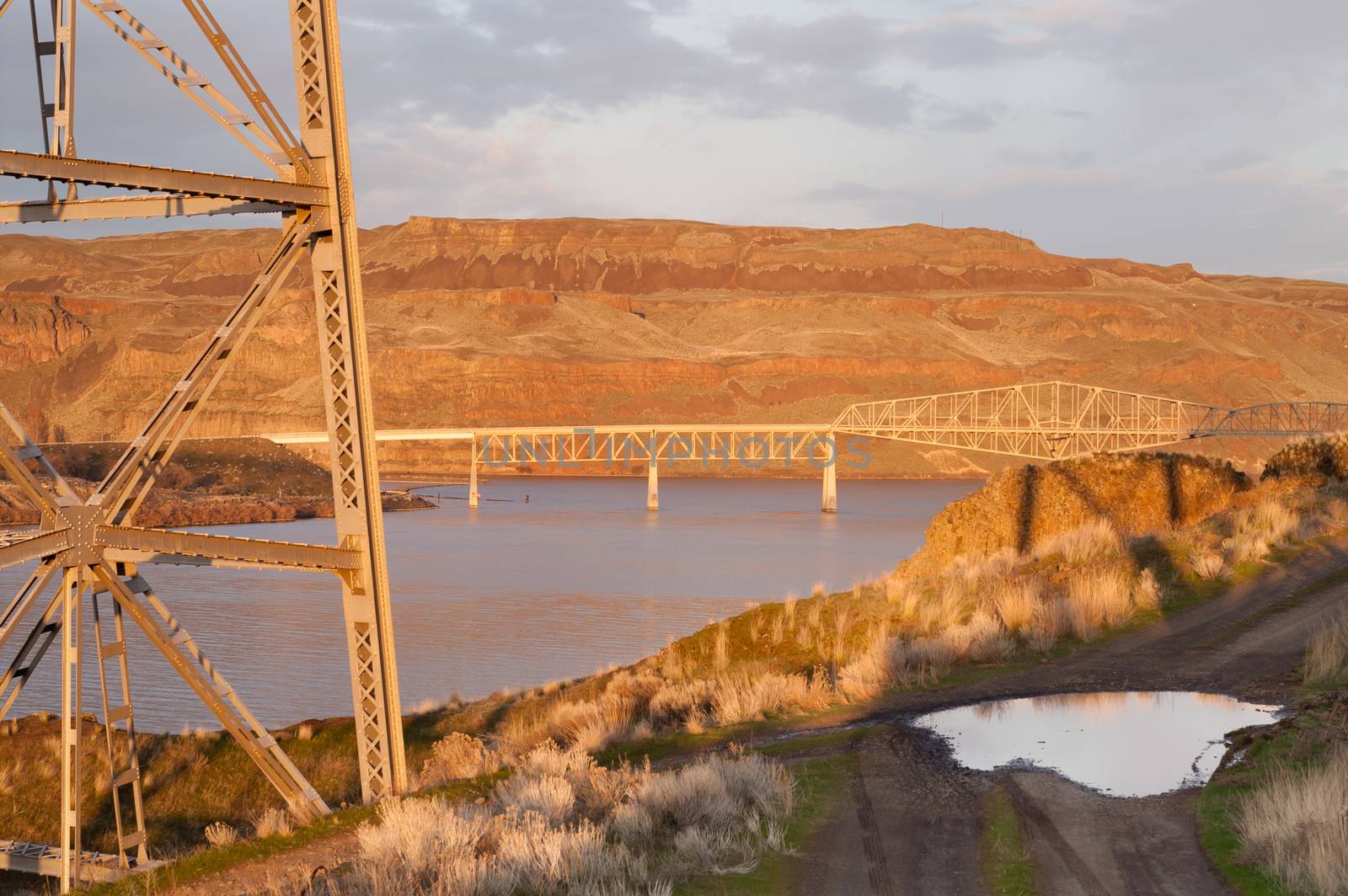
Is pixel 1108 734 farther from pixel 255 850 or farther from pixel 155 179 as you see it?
pixel 155 179

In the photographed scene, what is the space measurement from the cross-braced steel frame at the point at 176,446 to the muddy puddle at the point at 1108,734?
4.97 meters

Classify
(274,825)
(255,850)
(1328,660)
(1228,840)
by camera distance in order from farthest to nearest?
(1328,660) → (274,825) → (255,850) → (1228,840)

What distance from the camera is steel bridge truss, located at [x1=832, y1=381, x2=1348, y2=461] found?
114m

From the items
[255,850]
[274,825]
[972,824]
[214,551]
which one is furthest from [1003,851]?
[214,551]

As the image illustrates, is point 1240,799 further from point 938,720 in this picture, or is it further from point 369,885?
point 369,885

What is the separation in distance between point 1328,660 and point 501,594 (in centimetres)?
3907

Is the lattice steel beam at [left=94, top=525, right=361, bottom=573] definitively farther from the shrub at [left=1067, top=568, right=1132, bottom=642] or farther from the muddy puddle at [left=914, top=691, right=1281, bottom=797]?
the shrub at [left=1067, top=568, right=1132, bottom=642]

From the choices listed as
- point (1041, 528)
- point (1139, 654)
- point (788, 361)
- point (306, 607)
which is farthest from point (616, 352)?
point (1139, 654)

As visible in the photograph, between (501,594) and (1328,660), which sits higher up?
(1328,660)

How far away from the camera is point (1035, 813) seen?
880 cm

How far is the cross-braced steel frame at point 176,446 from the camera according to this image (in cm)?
942

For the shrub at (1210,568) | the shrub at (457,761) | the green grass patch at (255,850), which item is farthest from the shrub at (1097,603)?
the green grass patch at (255,850)

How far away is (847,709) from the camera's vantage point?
41.8ft

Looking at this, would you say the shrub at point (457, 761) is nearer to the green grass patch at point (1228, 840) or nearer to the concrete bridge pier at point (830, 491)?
the green grass patch at point (1228, 840)
